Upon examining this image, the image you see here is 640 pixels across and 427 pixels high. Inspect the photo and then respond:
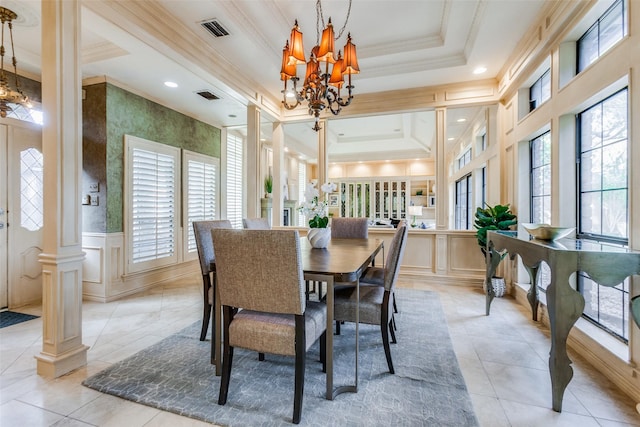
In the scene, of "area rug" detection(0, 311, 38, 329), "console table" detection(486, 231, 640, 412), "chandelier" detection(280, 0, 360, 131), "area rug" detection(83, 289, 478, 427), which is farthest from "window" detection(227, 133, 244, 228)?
"console table" detection(486, 231, 640, 412)

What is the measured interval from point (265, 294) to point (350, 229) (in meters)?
2.24

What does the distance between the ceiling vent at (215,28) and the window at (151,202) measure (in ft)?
6.18

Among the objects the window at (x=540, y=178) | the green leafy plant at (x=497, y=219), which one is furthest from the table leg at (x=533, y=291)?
the green leafy plant at (x=497, y=219)

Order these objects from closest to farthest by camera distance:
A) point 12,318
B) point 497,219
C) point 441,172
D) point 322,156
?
point 12,318, point 497,219, point 441,172, point 322,156

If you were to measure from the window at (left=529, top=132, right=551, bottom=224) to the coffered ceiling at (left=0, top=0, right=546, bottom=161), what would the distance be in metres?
1.13

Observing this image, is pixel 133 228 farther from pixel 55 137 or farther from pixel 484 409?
pixel 484 409

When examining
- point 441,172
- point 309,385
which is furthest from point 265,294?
point 441,172

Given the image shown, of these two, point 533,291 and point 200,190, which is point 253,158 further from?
point 533,291

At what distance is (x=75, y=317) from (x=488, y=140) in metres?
5.38

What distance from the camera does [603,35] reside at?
220 cm

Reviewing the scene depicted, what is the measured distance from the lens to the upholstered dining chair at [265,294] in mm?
1506

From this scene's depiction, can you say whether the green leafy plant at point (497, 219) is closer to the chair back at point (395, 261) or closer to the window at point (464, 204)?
the chair back at point (395, 261)

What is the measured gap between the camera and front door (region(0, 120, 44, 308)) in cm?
335

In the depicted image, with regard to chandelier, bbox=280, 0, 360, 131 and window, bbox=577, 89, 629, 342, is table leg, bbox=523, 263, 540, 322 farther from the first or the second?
chandelier, bbox=280, 0, 360, 131
